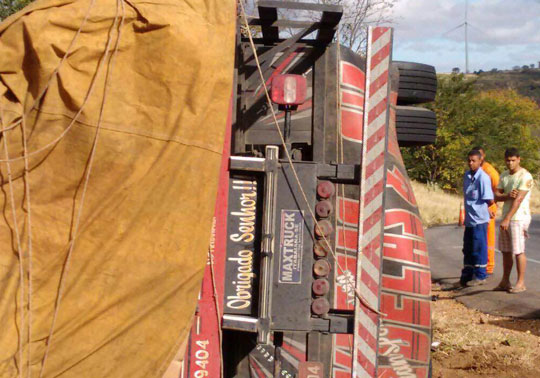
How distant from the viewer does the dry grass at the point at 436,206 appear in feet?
75.9

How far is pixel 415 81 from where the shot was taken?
20.8 feet

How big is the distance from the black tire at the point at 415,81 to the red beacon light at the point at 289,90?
107 inches

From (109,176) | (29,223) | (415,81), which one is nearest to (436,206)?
(415,81)

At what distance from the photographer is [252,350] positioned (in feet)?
13.5

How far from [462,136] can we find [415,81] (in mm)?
29599

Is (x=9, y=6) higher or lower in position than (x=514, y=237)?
higher

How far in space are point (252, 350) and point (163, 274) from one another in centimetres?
120

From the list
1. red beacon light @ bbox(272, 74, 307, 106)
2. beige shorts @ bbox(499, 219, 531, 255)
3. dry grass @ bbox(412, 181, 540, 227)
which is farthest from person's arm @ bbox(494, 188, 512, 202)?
dry grass @ bbox(412, 181, 540, 227)

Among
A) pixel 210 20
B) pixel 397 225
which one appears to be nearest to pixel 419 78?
pixel 397 225

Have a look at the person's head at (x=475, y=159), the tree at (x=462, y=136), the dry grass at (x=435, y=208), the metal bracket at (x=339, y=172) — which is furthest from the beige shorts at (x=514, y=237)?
the tree at (x=462, y=136)

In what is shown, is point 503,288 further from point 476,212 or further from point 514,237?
point 476,212

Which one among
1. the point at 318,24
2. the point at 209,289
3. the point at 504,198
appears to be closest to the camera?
the point at 209,289

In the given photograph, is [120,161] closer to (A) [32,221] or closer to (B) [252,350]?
(A) [32,221]

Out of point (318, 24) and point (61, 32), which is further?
point (318, 24)
